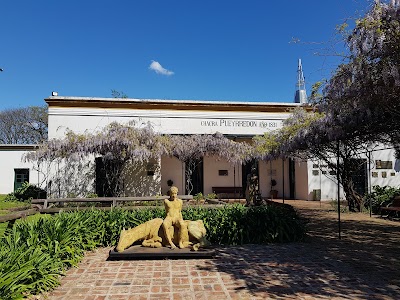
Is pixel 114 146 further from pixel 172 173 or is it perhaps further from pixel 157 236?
pixel 157 236

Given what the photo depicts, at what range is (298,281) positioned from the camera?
462 cm

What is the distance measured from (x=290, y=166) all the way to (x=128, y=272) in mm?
15394

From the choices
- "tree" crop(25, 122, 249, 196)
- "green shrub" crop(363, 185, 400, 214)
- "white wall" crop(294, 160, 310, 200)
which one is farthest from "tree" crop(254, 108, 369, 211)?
"white wall" crop(294, 160, 310, 200)

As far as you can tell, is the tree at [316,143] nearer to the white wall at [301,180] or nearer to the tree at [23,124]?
the white wall at [301,180]

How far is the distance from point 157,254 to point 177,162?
39.5 ft

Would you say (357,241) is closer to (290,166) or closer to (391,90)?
(391,90)

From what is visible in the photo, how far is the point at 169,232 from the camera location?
621 centimetres

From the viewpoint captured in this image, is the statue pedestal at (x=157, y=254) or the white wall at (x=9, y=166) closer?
the statue pedestal at (x=157, y=254)

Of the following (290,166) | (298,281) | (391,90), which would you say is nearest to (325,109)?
(391,90)

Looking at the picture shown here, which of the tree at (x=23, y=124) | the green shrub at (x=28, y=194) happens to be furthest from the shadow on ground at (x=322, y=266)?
the tree at (x=23, y=124)

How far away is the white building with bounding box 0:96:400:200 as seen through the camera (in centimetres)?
1573

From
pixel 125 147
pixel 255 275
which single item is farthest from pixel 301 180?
pixel 255 275

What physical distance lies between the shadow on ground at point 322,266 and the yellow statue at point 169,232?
686mm

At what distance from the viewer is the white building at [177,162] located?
1573 cm
